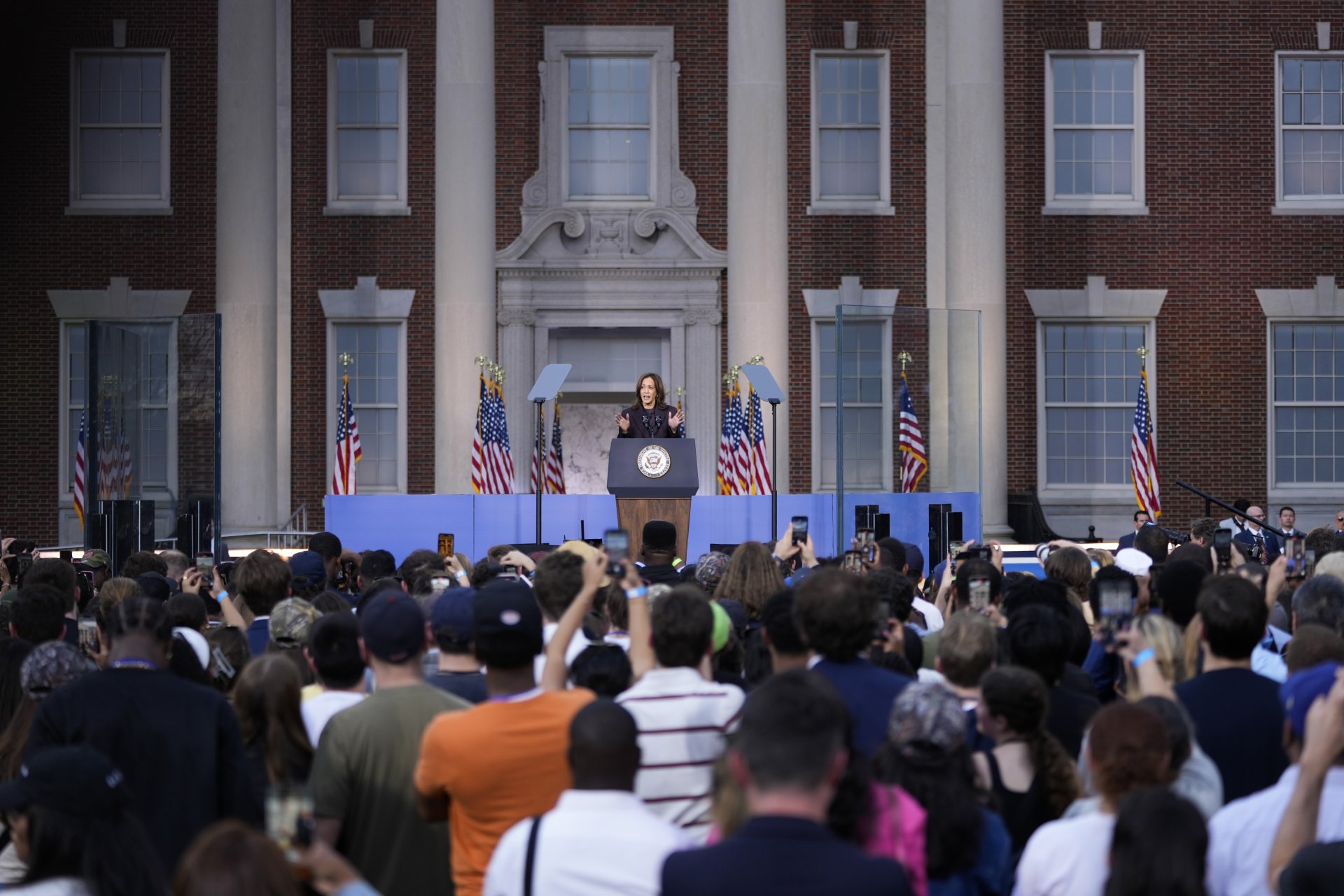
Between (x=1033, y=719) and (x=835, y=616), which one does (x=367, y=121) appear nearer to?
(x=835, y=616)

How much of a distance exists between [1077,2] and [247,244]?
12676 millimetres

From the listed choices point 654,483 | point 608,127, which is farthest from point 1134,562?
point 608,127

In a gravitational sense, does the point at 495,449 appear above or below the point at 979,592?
above

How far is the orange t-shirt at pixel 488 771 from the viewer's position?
438 cm

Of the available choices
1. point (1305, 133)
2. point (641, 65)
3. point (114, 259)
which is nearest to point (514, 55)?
point (641, 65)

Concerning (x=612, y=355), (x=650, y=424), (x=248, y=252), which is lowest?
(x=650, y=424)

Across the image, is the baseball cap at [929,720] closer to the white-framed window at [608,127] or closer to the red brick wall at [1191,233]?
the white-framed window at [608,127]

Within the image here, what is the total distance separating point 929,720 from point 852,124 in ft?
70.4

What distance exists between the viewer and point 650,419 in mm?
17219

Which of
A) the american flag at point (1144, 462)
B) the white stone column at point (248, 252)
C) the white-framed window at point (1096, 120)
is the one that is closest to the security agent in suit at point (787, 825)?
the american flag at point (1144, 462)

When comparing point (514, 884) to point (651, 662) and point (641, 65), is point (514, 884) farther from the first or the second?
point (641, 65)

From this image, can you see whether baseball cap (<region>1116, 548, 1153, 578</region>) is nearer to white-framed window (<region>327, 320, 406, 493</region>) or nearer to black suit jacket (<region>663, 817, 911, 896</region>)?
A: black suit jacket (<region>663, 817, 911, 896</region>)

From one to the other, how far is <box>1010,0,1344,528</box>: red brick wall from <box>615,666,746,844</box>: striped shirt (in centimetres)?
2046

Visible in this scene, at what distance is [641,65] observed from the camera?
2455cm
